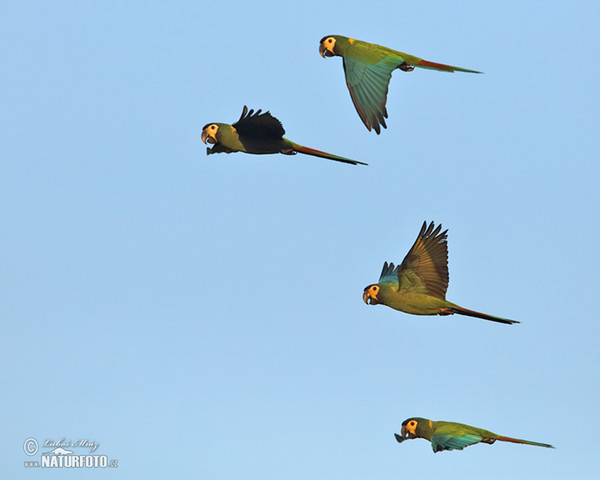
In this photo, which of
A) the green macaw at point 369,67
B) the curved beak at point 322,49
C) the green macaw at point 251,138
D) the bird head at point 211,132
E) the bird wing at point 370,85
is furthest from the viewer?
the curved beak at point 322,49

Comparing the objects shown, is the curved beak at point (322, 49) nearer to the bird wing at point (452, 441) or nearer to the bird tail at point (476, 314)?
the bird tail at point (476, 314)

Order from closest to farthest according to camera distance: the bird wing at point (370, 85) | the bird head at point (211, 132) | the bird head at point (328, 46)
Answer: the bird wing at point (370, 85) → the bird head at point (211, 132) → the bird head at point (328, 46)

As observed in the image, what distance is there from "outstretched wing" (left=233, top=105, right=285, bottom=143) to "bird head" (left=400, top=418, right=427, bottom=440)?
6194mm

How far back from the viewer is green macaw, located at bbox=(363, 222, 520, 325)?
22.6 metres

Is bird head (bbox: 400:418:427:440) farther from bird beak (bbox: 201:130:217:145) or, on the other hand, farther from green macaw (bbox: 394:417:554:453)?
bird beak (bbox: 201:130:217:145)

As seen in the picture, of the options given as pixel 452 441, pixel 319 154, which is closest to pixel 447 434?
pixel 452 441

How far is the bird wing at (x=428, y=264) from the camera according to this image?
Answer: 74.2ft

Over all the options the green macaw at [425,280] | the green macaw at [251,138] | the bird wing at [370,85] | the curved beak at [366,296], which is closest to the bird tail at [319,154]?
the green macaw at [251,138]

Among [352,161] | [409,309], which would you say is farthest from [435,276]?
[352,161]

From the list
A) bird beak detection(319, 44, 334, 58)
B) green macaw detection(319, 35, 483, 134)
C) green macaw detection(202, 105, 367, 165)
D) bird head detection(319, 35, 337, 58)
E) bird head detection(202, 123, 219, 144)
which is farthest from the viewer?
bird beak detection(319, 44, 334, 58)

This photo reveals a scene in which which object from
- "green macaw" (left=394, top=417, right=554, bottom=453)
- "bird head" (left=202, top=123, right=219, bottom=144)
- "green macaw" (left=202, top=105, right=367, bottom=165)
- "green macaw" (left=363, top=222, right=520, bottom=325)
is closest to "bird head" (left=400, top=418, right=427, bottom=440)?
"green macaw" (left=394, top=417, right=554, bottom=453)

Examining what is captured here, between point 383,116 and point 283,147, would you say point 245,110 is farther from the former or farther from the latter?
point 383,116

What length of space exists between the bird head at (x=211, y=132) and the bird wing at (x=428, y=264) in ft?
14.6

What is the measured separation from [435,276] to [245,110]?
489 centimetres
